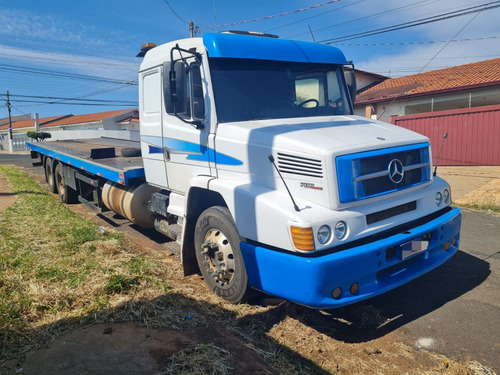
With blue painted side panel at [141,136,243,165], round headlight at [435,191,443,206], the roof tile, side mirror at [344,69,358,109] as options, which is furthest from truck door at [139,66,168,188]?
the roof tile

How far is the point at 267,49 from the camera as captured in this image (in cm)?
466

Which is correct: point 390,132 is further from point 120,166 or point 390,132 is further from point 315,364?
point 120,166

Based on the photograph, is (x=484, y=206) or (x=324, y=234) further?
(x=484, y=206)

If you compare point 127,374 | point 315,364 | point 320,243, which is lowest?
point 315,364

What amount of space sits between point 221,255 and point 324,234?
130cm

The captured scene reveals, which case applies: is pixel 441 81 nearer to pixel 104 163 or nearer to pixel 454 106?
pixel 454 106

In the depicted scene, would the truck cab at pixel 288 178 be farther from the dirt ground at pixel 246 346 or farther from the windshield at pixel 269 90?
the dirt ground at pixel 246 346

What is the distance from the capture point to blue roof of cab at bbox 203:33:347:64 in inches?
173

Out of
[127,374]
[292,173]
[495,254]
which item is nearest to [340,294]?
[292,173]

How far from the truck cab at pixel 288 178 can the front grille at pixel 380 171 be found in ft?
0.04

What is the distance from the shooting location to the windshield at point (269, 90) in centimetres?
447

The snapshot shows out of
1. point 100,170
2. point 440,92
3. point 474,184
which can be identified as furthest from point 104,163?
point 440,92

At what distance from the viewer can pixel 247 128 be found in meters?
4.18

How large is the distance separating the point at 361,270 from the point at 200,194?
209cm
